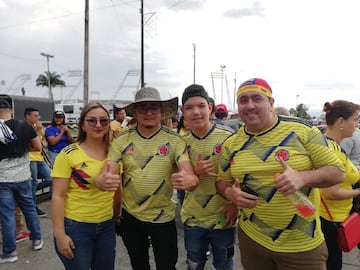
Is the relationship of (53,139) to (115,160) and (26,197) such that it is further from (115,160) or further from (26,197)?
(115,160)

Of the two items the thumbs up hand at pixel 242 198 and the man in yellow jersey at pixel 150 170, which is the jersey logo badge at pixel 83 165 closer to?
the man in yellow jersey at pixel 150 170

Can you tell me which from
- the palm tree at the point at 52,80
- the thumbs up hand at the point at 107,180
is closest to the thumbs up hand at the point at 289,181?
Result: the thumbs up hand at the point at 107,180

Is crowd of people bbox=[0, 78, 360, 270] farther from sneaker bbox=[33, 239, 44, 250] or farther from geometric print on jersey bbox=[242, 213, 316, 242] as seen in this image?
sneaker bbox=[33, 239, 44, 250]

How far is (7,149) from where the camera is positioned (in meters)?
3.58

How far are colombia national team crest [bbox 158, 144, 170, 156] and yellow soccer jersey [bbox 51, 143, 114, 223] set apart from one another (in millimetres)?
427

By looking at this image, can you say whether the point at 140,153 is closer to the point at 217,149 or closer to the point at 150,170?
the point at 150,170

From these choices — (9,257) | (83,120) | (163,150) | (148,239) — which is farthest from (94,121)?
(9,257)

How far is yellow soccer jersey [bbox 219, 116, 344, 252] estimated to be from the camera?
1.78 meters

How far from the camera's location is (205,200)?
2389mm

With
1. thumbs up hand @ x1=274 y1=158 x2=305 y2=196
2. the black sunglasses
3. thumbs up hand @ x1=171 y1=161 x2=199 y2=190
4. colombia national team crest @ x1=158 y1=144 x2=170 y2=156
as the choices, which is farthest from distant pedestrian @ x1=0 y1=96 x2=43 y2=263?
thumbs up hand @ x1=274 y1=158 x2=305 y2=196

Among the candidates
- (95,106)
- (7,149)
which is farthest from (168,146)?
(7,149)

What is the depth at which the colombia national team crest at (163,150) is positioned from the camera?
2.24 metres

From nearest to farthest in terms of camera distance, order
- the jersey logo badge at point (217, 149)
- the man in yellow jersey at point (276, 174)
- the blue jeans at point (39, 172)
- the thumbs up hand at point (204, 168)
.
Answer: the man in yellow jersey at point (276, 174) → the thumbs up hand at point (204, 168) → the jersey logo badge at point (217, 149) → the blue jeans at point (39, 172)

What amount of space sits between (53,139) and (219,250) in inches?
179
